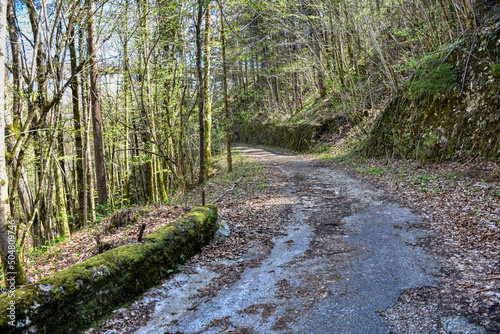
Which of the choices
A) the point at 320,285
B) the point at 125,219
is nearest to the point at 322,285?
the point at 320,285

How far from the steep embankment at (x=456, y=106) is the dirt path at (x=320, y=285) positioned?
3898mm

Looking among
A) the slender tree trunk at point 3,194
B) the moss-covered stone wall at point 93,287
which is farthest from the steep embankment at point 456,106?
the slender tree trunk at point 3,194

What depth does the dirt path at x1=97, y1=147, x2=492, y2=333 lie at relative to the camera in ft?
10.2

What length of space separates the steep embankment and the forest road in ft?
12.9

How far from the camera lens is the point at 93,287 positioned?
3.48 meters

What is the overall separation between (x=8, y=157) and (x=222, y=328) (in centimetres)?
458

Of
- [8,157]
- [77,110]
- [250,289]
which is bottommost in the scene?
[250,289]

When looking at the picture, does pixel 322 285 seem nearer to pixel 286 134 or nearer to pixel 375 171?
pixel 375 171

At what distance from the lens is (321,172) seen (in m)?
12.7

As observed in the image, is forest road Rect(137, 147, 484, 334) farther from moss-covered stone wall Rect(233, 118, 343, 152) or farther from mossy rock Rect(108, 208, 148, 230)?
moss-covered stone wall Rect(233, 118, 343, 152)

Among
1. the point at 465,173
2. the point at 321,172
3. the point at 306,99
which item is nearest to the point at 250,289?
the point at 465,173

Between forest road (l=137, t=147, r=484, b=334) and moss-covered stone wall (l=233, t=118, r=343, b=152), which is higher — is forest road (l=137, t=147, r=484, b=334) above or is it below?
below

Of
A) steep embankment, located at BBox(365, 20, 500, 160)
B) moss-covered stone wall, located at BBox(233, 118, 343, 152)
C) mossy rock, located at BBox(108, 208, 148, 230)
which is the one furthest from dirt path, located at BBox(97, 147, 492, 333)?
moss-covered stone wall, located at BBox(233, 118, 343, 152)

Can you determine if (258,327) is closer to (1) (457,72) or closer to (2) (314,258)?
(2) (314,258)
